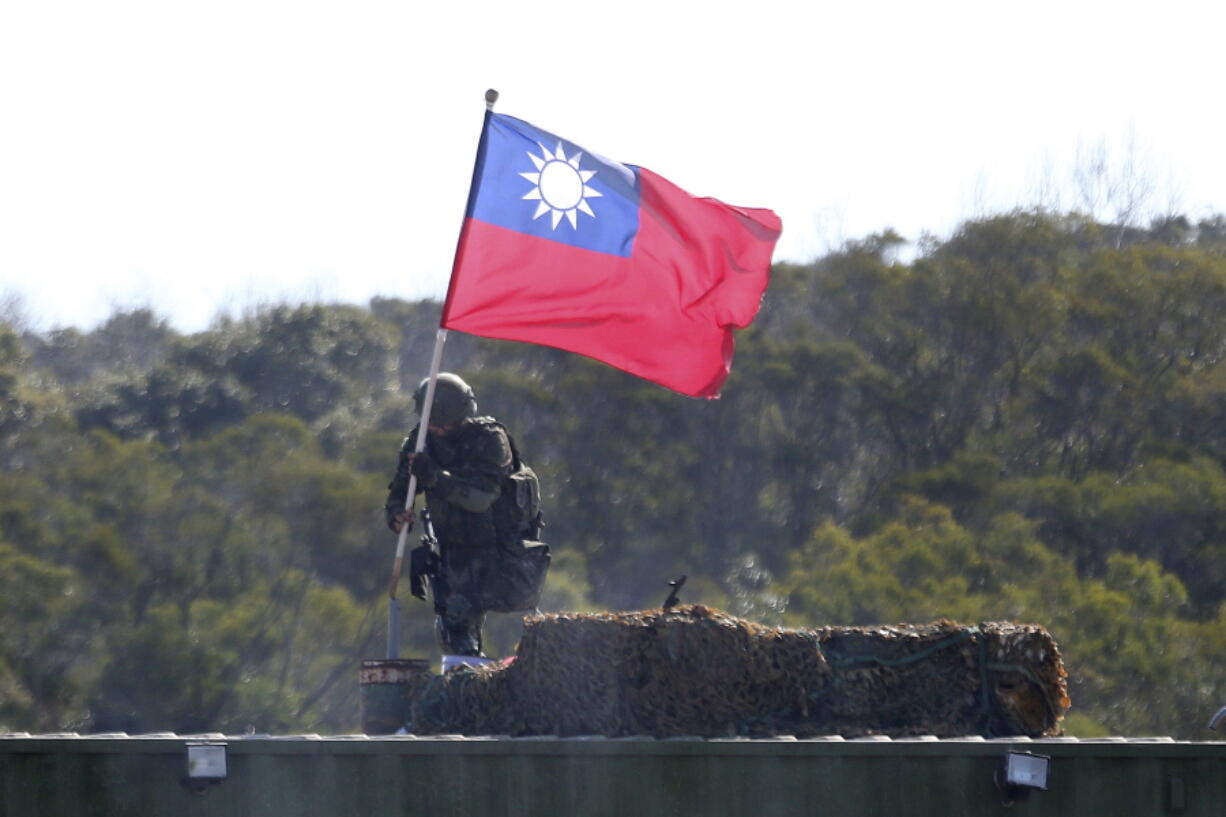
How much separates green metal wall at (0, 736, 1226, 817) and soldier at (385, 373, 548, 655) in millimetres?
2372

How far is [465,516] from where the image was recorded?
9.20m

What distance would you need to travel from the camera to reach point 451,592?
30.2 ft

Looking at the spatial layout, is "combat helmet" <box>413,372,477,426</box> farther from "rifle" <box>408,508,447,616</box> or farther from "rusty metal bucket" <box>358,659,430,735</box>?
"rusty metal bucket" <box>358,659,430,735</box>

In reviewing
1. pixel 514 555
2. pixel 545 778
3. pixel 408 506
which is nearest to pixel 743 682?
pixel 545 778

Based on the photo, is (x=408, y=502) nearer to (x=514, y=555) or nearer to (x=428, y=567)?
(x=428, y=567)

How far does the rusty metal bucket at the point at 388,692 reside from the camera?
791 centimetres

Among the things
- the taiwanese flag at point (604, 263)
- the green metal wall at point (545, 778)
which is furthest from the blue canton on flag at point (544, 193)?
the green metal wall at point (545, 778)

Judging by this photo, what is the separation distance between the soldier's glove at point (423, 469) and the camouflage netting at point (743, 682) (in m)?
1.25

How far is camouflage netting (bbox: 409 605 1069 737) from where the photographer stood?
23.2ft

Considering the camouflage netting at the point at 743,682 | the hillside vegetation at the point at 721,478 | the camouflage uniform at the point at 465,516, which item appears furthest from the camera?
the hillside vegetation at the point at 721,478

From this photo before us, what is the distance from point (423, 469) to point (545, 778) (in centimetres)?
236

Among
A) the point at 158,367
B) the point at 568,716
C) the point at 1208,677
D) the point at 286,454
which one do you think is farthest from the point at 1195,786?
the point at 158,367

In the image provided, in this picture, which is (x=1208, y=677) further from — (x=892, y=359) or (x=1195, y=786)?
(x=1195, y=786)

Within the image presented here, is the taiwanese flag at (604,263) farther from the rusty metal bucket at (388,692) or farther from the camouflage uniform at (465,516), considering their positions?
the rusty metal bucket at (388,692)
